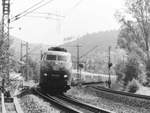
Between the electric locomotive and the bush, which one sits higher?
the electric locomotive

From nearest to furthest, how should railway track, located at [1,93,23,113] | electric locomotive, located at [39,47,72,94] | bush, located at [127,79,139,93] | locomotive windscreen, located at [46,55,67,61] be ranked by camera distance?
railway track, located at [1,93,23,113] < electric locomotive, located at [39,47,72,94] < locomotive windscreen, located at [46,55,67,61] < bush, located at [127,79,139,93]

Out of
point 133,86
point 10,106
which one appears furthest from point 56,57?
point 133,86

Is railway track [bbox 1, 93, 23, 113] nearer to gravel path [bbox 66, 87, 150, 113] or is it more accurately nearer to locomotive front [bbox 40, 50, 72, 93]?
gravel path [bbox 66, 87, 150, 113]

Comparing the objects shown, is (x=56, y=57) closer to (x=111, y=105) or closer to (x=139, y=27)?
(x=111, y=105)

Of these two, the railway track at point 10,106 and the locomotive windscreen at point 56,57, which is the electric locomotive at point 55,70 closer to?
the locomotive windscreen at point 56,57

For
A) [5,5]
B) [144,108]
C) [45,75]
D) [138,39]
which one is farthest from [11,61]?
[138,39]

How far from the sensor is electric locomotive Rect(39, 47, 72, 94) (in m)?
24.6

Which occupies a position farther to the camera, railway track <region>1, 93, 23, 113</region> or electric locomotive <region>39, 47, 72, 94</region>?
electric locomotive <region>39, 47, 72, 94</region>

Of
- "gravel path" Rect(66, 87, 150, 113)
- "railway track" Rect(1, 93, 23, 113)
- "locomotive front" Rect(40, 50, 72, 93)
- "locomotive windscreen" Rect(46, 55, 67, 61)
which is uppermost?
"locomotive windscreen" Rect(46, 55, 67, 61)

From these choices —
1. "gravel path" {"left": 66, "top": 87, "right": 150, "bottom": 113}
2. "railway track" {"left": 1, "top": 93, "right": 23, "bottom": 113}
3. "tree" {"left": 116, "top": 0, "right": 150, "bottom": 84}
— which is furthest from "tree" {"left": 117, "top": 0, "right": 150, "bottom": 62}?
"railway track" {"left": 1, "top": 93, "right": 23, "bottom": 113}

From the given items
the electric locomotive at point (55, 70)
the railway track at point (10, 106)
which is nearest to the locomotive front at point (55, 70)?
the electric locomotive at point (55, 70)

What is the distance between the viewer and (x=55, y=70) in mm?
24672

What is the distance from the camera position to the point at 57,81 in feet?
81.0

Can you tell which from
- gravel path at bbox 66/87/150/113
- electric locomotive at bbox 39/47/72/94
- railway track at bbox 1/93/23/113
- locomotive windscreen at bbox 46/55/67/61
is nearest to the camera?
railway track at bbox 1/93/23/113
